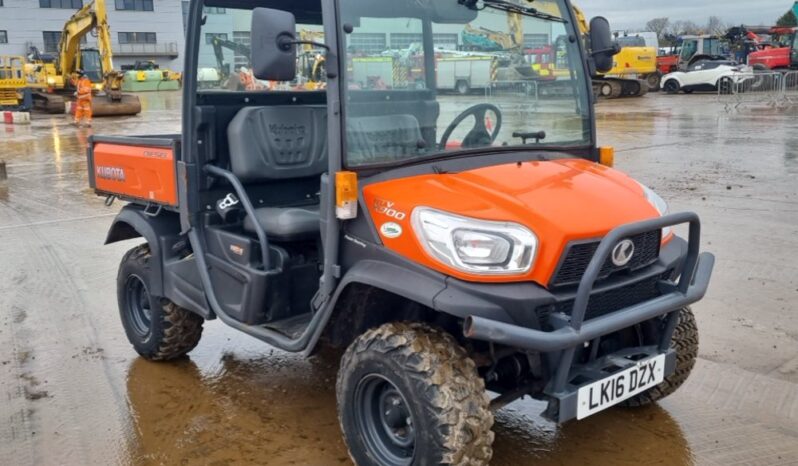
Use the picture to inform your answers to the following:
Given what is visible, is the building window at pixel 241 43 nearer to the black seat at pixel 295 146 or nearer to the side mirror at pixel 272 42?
the black seat at pixel 295 146

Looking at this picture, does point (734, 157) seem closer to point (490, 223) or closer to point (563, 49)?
point (563, 49)

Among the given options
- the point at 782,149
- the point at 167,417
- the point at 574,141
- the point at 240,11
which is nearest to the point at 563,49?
the point at 574,141

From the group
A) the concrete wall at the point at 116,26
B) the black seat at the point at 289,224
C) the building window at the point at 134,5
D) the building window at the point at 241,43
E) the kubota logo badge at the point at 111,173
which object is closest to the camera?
the black seat at the point at 289,224

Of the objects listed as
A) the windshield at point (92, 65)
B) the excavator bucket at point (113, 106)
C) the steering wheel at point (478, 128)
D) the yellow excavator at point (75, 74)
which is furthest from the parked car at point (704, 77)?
the steering wheel at point (478, 128)

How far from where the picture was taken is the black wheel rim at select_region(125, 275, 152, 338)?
493cm

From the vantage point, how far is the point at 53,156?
15.9 metres

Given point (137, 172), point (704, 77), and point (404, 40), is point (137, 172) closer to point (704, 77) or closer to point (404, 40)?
point (404, 40)

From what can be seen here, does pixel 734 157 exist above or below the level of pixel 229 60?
below

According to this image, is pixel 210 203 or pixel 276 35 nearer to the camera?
pixel 276 35

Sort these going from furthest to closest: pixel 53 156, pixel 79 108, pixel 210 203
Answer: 1. pixel 79 108
2. pixel 53 156
3. pixel 210 203

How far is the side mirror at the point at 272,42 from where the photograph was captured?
3033mm

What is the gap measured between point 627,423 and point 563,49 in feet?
6.25

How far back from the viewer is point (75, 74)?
97.3ft

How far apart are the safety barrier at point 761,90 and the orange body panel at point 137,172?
926 inches
